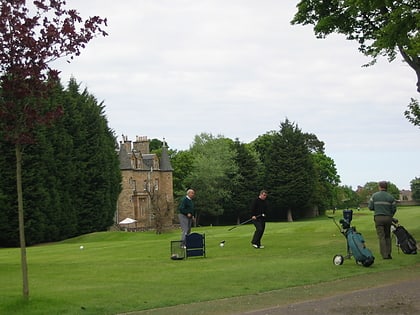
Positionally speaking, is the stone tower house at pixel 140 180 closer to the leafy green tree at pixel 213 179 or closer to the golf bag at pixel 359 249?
the leafy green tree at pixel 213 179

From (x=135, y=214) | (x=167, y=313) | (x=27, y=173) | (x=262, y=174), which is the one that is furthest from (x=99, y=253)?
(x=262, y=174)

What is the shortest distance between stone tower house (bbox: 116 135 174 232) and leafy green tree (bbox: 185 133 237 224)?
14.3ft

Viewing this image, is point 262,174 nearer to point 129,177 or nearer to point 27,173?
point 129,177

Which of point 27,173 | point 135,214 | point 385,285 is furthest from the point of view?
point 135,214

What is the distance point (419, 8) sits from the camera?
58.4ft

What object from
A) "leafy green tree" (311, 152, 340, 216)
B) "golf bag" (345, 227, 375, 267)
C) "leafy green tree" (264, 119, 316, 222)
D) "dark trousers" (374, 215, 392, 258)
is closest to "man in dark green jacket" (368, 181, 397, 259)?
"dark trousers" (374, 215, 392, 258)

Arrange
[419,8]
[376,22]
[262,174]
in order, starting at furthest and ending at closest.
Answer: [262,174] < [376,22] < [419,8]

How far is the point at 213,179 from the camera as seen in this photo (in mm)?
88562

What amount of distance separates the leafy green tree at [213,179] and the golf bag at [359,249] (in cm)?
7122

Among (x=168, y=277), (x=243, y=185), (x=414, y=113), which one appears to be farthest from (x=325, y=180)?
(x=168, y=277)

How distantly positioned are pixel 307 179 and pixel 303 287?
73.3 meters

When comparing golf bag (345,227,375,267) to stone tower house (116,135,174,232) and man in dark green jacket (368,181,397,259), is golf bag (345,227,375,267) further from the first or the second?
stone tower house (116,135,174,232)

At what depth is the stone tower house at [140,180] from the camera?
81.8 metres

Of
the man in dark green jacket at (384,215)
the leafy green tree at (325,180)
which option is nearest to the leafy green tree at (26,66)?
the man in dark green jacket at (384,215)
